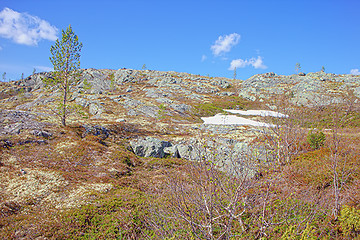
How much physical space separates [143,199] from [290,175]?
35.9ft

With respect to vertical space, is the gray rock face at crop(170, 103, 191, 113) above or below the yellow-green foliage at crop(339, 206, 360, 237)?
above

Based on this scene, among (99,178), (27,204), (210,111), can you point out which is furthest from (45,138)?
(210,111)

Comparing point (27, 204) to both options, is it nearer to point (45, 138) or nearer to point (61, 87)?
point (45, 138)

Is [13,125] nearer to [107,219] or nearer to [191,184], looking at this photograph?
[107,219]

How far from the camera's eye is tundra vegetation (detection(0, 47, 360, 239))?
6410mm

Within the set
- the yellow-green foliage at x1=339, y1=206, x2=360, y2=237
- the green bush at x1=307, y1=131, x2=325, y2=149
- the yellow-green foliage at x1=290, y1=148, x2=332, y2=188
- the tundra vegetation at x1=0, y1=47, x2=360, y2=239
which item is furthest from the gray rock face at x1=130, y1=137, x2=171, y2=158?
the yellow-green foliage at x1=339, y1=206, x2=360, y2=237

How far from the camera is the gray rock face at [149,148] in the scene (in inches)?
933

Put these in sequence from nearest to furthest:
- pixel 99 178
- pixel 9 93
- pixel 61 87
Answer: pixel 99 178 < pixel 61 87 < pixel 9 93

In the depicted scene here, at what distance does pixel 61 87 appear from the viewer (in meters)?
26.5

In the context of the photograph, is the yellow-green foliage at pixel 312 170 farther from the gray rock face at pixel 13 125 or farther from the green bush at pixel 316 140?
the gray rock face at pixel 13 125

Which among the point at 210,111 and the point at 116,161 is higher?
the point at 210,111

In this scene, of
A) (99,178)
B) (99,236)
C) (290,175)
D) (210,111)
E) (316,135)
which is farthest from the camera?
(210,111)

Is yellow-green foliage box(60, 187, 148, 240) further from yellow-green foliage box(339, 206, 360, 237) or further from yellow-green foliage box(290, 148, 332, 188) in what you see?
yellow-green foliage box(290, 148, 332, 188)

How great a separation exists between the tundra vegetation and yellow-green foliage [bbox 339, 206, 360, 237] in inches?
1.5
